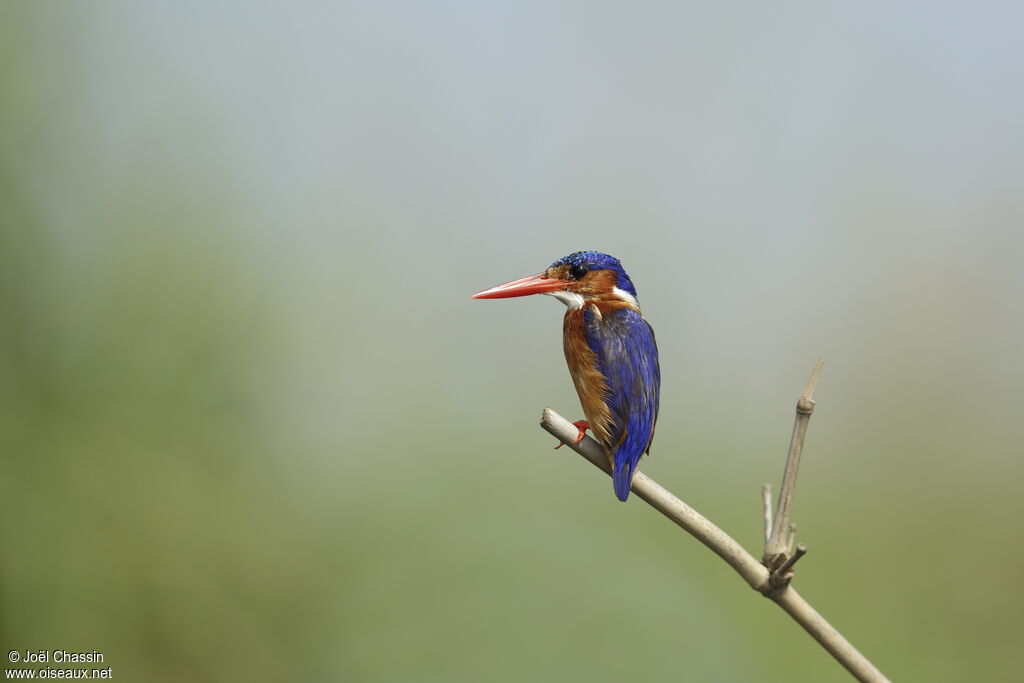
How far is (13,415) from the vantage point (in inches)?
108

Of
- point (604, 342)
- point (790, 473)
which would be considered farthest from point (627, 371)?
point (790, 473)

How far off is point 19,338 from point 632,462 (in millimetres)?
2609

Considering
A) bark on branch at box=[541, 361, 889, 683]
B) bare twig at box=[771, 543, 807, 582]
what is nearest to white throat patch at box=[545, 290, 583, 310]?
bark on branch at box=[541, 361, 889, 683]

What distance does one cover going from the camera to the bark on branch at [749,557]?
3.25 feet

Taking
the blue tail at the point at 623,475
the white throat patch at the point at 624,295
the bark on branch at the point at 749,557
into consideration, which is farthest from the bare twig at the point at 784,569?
the white throat patch at the point at 624,295

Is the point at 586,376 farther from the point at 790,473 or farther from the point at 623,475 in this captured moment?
the point at 790,473

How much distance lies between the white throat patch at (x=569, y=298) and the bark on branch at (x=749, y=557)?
0.25m

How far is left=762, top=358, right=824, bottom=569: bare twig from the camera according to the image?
1.04 m

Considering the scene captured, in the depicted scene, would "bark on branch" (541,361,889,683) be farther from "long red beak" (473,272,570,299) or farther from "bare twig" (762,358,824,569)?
"long red beak" (473,272,570,299)

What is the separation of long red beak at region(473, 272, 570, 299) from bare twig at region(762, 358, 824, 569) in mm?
408

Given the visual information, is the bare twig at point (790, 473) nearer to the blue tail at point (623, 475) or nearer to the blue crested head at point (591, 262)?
the blue tail at point (623, 475)

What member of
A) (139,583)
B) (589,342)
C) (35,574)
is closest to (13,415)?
(35,574)

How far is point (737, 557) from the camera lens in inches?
41.8

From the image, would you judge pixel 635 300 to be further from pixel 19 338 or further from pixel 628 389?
pixel 19 338
